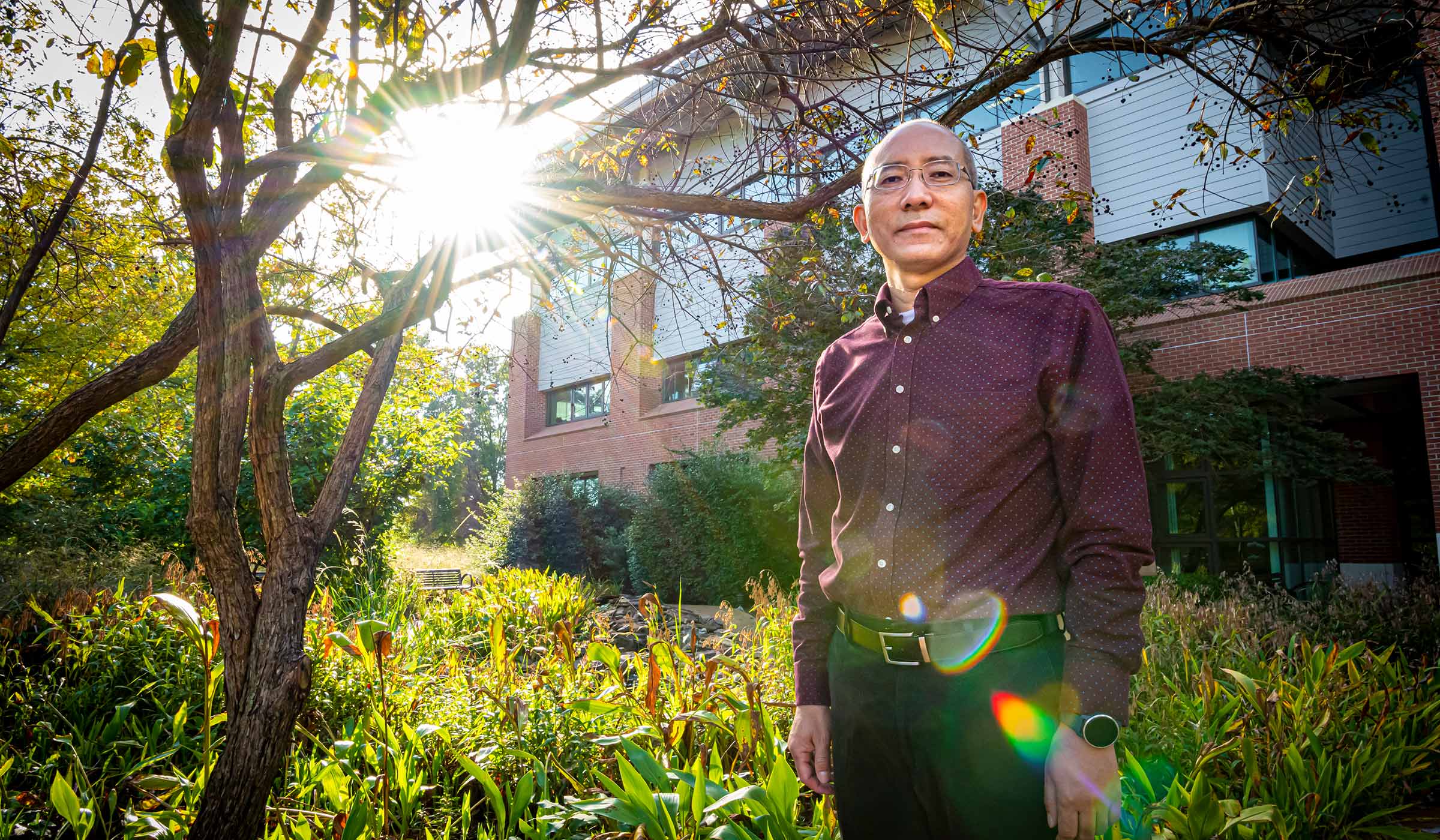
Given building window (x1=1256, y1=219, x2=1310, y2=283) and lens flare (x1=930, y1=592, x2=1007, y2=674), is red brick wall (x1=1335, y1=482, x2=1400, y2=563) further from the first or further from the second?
lens flare (x1=930, y1=592, x2=1007, y2=674)

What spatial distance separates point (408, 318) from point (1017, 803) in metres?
2.62

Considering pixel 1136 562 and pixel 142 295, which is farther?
pixel 142 295

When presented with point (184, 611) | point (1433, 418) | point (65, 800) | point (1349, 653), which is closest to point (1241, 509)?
point (1433, 418)

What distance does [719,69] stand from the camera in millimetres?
4770

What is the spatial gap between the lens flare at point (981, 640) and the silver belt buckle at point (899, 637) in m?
0.05

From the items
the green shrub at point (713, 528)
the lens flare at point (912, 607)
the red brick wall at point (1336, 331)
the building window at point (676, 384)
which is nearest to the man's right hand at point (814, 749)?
the lens flare at point (912, 607)

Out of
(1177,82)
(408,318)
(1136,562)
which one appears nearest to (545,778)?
(408,318)

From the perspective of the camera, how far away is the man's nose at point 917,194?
6.01 feet

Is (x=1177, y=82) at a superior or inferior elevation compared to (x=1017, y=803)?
superior

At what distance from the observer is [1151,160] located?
13.2 m

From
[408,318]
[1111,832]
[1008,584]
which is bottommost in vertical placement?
[1111,832]

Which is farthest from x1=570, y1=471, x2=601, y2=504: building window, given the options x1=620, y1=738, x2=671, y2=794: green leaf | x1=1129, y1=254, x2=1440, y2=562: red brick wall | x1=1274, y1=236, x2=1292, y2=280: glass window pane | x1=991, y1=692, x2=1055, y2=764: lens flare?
x1=991, y1=692, x2=1055, y2=764: lens flare

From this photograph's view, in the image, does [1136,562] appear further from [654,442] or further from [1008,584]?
[654,442]

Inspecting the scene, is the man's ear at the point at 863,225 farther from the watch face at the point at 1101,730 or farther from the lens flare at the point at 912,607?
the watch face at the point at 1101,730
